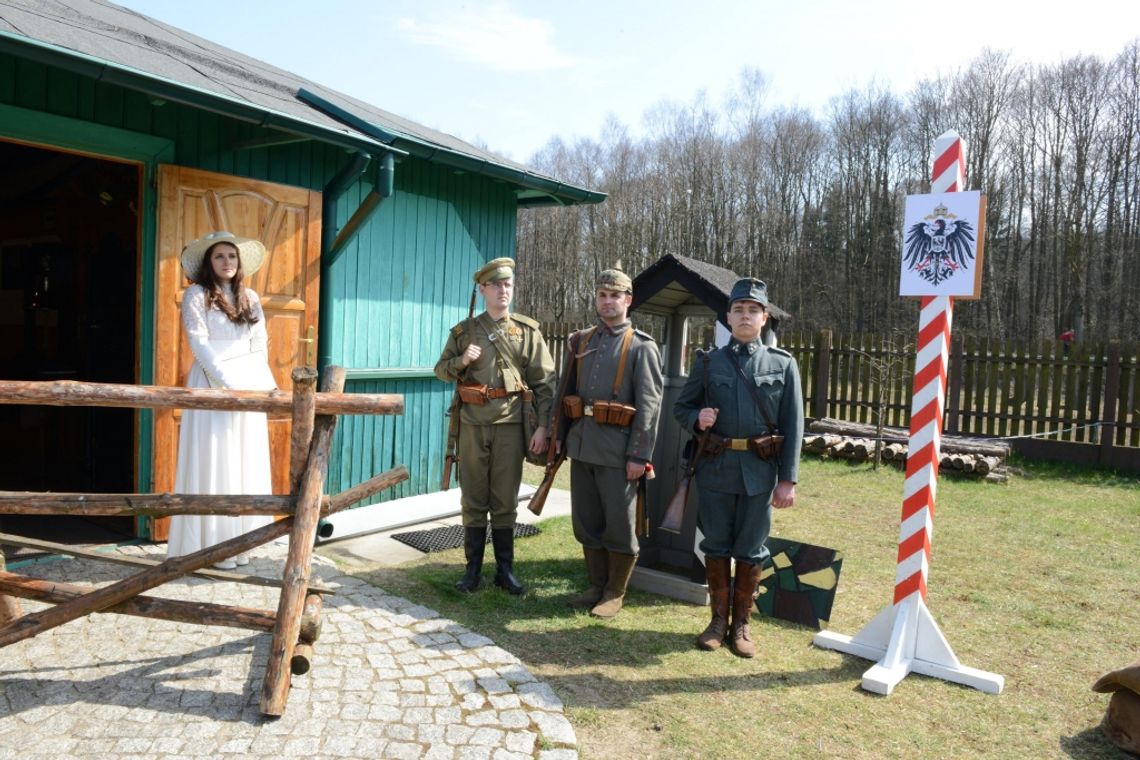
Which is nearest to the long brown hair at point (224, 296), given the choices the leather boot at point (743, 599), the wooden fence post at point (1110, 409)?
the leather boot at point (743, 599)

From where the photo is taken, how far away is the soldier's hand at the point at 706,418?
4.18 meters

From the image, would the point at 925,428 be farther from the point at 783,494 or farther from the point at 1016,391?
the point at 1016,391

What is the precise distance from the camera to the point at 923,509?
4051mm

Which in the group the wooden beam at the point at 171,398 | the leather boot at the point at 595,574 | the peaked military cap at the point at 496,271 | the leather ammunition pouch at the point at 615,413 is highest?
the peaked military cap at the point at 496,271

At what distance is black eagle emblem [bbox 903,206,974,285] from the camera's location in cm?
385

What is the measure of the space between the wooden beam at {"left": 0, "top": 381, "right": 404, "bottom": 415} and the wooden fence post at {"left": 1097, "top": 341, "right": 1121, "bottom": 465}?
33.7 feet

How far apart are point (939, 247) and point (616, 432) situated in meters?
1.96

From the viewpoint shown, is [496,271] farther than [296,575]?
Yes

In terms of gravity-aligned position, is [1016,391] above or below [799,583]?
above

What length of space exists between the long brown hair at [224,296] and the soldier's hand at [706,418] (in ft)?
9.06

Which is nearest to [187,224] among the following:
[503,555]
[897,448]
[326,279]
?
[326,279]

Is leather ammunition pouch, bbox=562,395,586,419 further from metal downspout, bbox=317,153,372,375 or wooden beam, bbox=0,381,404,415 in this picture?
metal downspout, bbox=317,153,372,375

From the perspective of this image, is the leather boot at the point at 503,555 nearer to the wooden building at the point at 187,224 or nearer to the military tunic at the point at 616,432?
the military tunic at the point at 616,432

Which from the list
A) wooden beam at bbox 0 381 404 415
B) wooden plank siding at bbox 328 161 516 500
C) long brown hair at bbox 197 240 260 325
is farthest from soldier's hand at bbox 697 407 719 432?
wooden plank siding at bbox 328 161 516 500
